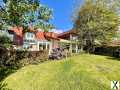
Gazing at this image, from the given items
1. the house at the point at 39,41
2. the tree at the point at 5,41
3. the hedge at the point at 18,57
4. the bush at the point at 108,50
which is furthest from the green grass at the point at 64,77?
the bush at the point at 108,50

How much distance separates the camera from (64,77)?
2442cm

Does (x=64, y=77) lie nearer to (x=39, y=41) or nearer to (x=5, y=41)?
(x=5, y=41)

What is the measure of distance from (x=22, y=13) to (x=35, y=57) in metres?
14.2

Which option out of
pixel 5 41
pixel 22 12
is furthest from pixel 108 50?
pixel 22 12

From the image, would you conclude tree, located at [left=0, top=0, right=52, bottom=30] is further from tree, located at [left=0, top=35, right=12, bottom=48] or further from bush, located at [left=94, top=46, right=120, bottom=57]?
bush, located at [left=94, top=46, right=120, bottom=57]

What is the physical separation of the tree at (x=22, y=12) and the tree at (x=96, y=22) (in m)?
23.5

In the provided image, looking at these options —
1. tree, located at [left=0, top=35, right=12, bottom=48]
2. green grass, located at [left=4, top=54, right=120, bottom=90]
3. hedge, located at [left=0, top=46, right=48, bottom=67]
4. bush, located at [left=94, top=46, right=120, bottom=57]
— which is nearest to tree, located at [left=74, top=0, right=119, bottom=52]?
bush, located at [left=94, top=46, right=120, bottom=57]

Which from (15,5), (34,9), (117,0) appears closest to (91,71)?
(34,9)

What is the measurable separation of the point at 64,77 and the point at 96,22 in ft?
77.9

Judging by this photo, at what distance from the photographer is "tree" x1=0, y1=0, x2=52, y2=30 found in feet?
67.2

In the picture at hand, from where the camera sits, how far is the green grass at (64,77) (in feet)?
70.7

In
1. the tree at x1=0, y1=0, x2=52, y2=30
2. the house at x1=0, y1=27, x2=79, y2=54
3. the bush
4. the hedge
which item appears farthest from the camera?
the house at x1=0, y1=27, x2=79, y2=54

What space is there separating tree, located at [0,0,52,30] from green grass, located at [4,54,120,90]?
5.08 meters

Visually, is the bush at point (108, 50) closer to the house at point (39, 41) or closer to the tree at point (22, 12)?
the house at point (39, 41)
